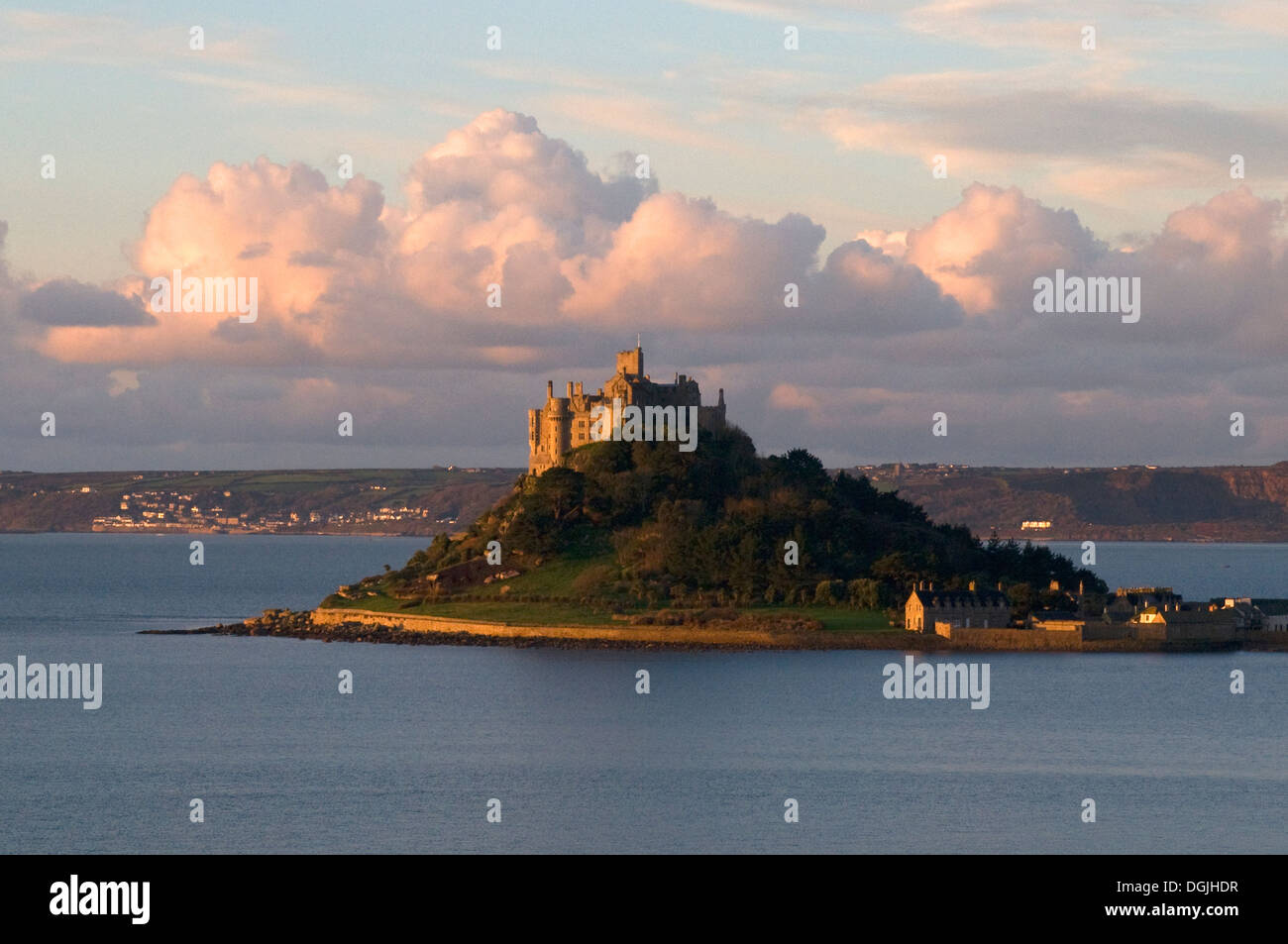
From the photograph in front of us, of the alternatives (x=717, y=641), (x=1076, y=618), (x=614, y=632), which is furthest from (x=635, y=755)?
(x=1076, y=618)

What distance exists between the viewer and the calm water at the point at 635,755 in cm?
4947

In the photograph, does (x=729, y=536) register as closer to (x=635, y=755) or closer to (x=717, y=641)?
(x=717, y=641)

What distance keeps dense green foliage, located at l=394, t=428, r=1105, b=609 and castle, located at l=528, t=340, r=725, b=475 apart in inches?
98.1

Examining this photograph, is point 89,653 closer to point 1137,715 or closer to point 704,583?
point 704,583

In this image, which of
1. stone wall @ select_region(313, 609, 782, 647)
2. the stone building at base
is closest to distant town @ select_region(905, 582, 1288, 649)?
the stone building at base

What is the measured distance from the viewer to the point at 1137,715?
75.7 m

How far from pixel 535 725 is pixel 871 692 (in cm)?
1711

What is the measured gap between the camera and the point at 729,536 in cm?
11519

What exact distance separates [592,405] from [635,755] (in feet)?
214

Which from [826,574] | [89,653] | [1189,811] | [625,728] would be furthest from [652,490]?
[1189,811]

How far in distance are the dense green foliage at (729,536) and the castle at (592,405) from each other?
2.49 meters

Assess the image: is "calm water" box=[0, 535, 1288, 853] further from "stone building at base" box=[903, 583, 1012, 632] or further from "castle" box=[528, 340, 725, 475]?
"castle" box=[528, 340, 725, 475]

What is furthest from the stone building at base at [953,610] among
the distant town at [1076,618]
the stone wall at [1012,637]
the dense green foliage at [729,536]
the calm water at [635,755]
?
the calm water at [635,755]
